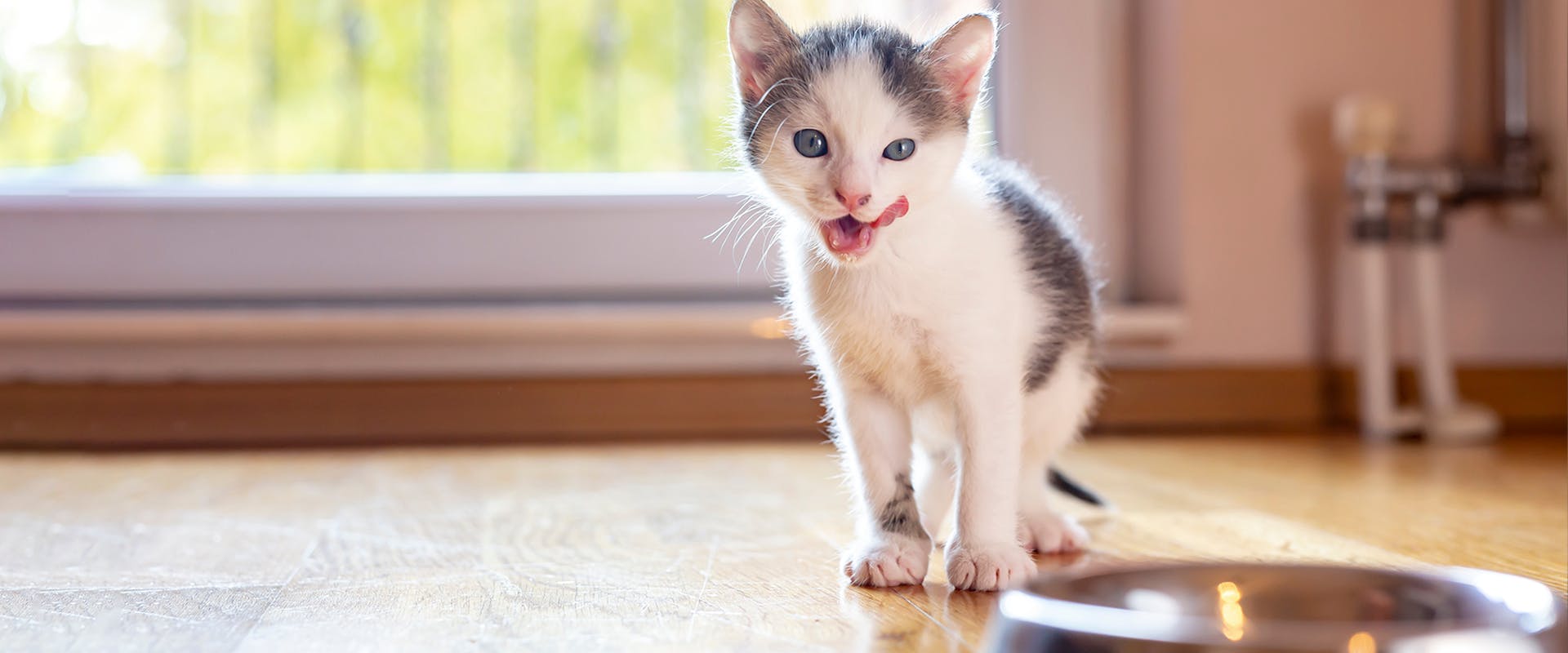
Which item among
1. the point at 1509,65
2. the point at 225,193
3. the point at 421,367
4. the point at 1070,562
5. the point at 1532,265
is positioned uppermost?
the point at 1509,65

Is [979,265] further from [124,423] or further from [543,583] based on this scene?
[124,423]

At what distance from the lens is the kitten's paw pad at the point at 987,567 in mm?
980

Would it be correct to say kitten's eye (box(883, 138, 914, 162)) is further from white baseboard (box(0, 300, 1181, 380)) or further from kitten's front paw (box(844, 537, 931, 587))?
white baseboard (box(0, 300, 1181, 380))

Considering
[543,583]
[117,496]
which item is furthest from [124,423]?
[543,583]

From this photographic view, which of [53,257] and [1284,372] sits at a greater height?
[53,257]

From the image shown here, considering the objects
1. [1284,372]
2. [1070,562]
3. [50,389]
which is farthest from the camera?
[1284,372]

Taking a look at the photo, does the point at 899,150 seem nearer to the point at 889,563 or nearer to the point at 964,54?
the point at 964,54

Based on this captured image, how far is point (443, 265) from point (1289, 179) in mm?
1372

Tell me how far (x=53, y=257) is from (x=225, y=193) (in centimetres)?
28

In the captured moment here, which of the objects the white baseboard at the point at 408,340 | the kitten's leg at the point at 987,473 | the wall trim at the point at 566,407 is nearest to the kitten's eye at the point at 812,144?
the kitten's leg at the point at 987,473

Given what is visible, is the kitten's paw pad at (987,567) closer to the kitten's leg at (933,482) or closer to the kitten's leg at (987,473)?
the kitten's leg at (987,473)

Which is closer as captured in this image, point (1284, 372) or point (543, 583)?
point (543, 583)

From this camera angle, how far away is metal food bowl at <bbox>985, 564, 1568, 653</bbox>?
0.60 metres

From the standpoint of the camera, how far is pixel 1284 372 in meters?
2.16
